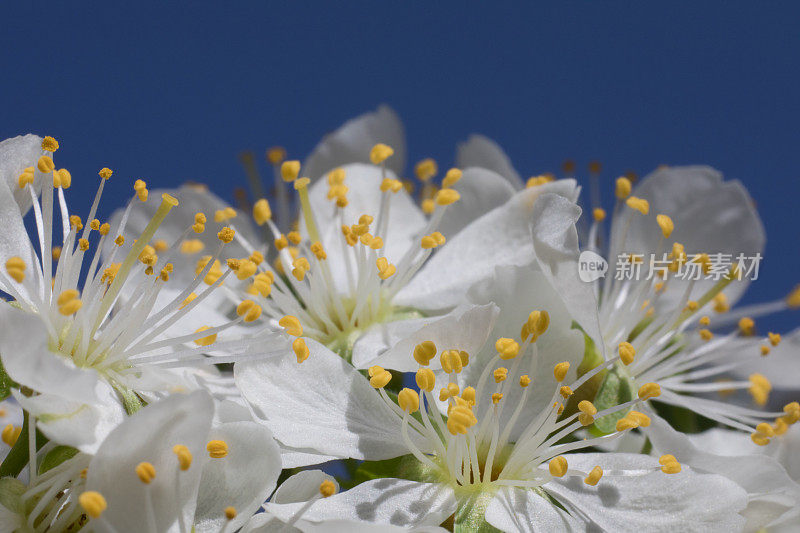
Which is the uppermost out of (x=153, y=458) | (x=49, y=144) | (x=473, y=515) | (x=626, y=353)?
(x=49, y=144)

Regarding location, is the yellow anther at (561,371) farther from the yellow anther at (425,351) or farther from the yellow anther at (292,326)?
the yellow anther at (292,326)

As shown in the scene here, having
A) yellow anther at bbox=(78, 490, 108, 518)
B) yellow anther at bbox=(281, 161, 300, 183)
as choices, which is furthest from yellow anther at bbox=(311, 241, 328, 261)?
yellow anther at bbox=(78, 490, 108, 518)

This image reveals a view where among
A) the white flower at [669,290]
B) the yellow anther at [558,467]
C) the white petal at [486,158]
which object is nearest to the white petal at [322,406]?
the yellow anther at [558,467]

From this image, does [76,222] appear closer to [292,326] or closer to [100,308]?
[100,308]

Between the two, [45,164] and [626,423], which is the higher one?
[45,164]

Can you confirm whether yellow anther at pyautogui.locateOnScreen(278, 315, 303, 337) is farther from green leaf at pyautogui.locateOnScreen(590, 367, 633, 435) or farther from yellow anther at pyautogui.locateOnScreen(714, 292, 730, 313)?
yellow anther at pyautogui.locateOnScreen(714, 292, 730, 313)

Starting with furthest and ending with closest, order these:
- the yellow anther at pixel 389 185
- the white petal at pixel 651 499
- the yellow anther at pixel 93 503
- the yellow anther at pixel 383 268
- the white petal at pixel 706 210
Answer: the white petal at pixel 706 210 < the yellow anther at pixel 389 185 < the yellow anther at pixel 383 268 < the white petal at pixel 651 499 < the yellow anther at pixel 93 503

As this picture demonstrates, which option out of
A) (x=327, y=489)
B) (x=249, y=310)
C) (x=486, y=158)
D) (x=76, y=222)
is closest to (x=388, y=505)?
(x=327, y=489)
